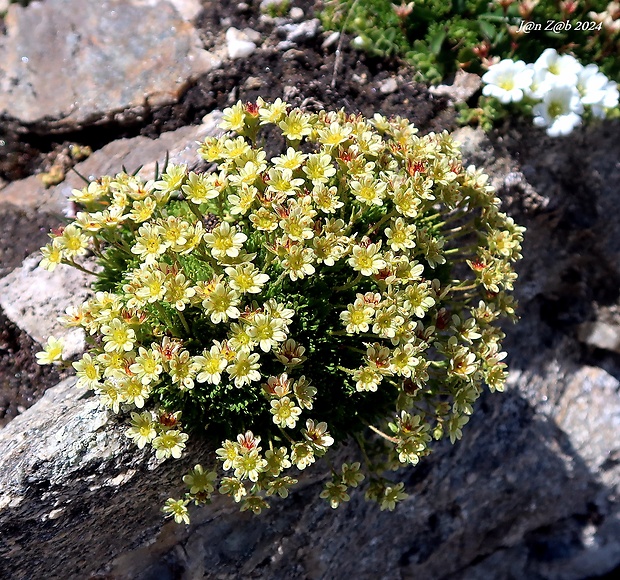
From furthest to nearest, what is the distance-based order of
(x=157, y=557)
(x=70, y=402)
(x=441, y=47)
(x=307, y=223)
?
(x=441, y=47) → (x=157, y=557) → (x=70, y=402) → (x=307, y=223)

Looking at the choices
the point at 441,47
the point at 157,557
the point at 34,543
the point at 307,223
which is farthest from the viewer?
the point at 441,47

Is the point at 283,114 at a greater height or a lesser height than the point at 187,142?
greater

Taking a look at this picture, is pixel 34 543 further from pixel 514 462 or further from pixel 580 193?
pixel 580 193

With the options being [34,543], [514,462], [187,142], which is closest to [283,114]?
[187,142]

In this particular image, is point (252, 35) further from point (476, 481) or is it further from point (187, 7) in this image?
point (476, 481)

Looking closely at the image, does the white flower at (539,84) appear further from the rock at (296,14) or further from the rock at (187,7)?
the rock at (187,7)

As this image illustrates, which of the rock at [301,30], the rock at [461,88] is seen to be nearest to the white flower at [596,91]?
the rock at [461,88]
